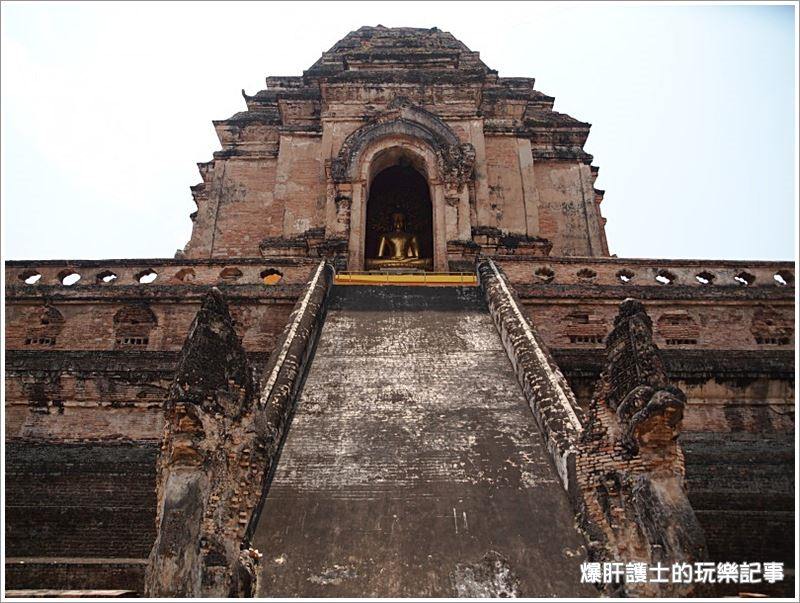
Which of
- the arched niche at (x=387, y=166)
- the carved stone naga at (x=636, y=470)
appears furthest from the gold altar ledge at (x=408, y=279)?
the carved stone naga at (x=636, y=470)

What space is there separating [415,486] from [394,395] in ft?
6.37

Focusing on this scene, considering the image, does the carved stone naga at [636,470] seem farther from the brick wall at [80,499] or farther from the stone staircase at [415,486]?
the brick wall at [80,499]

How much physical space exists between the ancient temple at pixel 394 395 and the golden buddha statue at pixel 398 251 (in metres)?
0.14

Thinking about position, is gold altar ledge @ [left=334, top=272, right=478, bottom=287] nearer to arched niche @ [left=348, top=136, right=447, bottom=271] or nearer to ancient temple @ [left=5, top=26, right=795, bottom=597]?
ancient temple @ [left=5, top=26, right=795, bottom=597]

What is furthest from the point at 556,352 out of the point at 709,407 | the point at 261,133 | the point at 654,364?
the point at 261,133

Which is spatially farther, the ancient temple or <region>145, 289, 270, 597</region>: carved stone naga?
the ancient temple

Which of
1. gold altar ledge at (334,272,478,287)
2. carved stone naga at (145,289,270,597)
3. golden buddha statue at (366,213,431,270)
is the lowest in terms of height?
carved stone naga at (145,289,270,597)

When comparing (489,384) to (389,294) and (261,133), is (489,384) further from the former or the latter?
(261,133)

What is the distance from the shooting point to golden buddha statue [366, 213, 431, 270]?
18500 millimetres

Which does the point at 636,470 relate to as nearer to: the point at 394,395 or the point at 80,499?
the point at 394,395

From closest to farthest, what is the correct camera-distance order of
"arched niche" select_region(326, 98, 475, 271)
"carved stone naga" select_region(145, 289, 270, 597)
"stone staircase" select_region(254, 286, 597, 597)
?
1. "carved stone naga" select_region(145, 289, 270, 597)
2. "stone staircase" select_region(254, 286, 597, 597)
3. "arched niche" select_region(326, 98, 475, 271)

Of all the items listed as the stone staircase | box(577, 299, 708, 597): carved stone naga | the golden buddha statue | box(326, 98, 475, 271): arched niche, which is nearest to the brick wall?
the stone staircase

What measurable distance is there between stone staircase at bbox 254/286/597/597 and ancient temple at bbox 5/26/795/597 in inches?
1.1

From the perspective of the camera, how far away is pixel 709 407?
1135 centimetres
